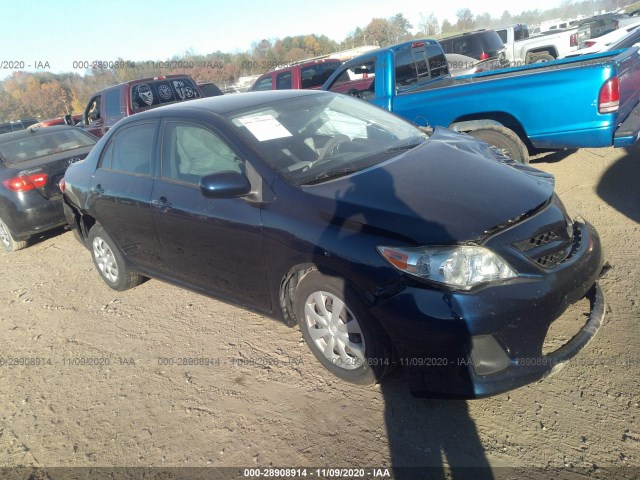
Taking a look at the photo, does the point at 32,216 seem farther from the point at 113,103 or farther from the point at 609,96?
the point at 609,96

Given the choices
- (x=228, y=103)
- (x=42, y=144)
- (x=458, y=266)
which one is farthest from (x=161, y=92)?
(x=458, y=266)

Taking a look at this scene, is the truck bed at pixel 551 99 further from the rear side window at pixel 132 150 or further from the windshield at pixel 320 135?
the rear side window at pixel 132 150

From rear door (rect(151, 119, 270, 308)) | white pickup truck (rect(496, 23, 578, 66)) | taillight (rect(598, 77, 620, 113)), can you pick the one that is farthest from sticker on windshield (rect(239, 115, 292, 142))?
white pickup truck (rect(496, 23, 578, 66))

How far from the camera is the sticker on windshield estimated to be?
3333 millimetres

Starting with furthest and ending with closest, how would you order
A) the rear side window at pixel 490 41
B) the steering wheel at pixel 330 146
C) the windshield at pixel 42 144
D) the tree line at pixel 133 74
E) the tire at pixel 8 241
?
the tree line at pixel 133 74 → the rear side window at pixel 490 41 → the windshield at pixel 42 144 → the tire at pixel 8 241 → the steering wheel at pixel 330 146

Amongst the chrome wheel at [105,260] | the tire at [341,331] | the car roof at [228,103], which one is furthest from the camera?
the chrome wheel at [105,260]

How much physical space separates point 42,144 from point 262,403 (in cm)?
600

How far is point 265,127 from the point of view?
341 cm

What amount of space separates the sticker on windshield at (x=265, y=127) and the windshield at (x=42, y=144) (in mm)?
4809

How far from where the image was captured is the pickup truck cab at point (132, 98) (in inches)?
373

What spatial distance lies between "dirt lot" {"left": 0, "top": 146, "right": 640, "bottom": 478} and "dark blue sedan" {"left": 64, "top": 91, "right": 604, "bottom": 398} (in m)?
0.27

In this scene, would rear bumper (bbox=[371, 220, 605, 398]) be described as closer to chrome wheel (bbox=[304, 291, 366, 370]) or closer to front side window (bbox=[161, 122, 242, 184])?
chrome wheel (bbox=[304, 291, 366, 370])

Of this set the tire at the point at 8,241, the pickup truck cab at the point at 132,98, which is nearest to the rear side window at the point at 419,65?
the pickup truck cab at the point at 132,98

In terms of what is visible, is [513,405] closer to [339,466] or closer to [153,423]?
[339,466]
